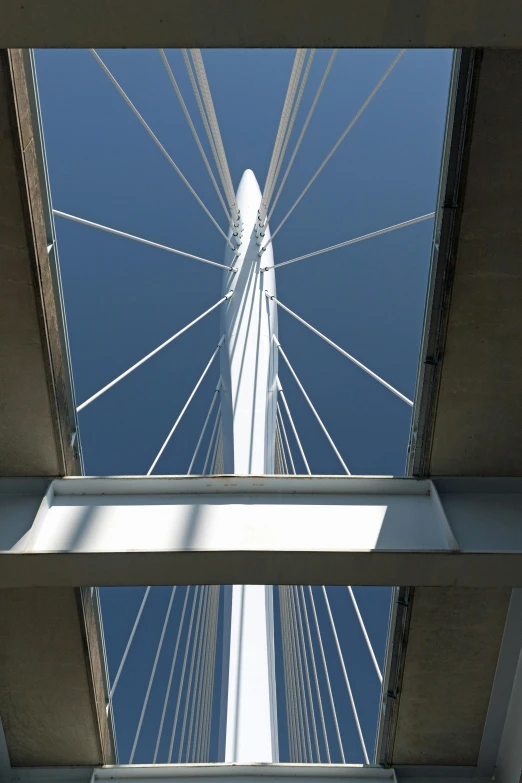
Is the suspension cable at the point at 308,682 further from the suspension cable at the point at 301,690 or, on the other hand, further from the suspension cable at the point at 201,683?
the suspension cable at the point at 201,683

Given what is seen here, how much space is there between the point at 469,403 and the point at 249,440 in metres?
5.16

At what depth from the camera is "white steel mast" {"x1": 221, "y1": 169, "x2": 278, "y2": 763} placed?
7.73m

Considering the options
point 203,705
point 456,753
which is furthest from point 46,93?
point 456,753

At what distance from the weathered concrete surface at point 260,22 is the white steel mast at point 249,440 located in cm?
559

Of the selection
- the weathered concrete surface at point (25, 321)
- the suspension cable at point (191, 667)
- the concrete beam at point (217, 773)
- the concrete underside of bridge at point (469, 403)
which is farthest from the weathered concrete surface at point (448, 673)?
the weathered concrete surface at point (25, 321)

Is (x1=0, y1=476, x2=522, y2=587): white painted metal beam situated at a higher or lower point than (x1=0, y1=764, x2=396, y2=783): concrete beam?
higher

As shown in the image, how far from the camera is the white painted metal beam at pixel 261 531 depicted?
4.82 metres

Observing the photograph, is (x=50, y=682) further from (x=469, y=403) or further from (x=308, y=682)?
(x=469, y=403)

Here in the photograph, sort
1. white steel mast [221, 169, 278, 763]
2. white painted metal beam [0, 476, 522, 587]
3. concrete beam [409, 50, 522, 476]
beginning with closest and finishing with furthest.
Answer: concrete beam [409, 50, 522, 476], white painted metal beam [0, 476, 522, 587], white steel mast [221, 169, 278, 763]

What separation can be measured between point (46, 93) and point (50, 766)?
14725 millimetres

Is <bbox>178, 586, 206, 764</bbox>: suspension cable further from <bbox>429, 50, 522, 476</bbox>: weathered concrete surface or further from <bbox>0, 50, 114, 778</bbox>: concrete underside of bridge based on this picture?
<bbox>429, 50, 522, 476</bbox>: weathered concrete surface

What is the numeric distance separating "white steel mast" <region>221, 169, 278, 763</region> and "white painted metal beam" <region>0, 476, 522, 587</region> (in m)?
2.88

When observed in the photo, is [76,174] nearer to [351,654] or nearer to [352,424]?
[352,424]

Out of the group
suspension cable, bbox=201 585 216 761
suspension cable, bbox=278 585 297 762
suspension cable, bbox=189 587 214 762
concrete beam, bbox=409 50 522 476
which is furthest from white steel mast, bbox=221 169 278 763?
concrete beam, bbox=409 50 522 476
